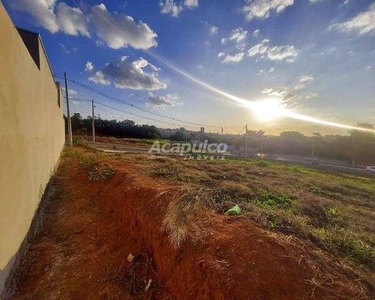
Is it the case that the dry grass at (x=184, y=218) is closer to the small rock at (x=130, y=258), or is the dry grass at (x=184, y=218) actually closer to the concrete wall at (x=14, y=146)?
the small rock at (x=130, y=258)

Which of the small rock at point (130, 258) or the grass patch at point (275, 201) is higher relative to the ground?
the grass patch at point (275, 201)

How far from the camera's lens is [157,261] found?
2842 millimetres

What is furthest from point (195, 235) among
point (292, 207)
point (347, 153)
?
point (347, 153)

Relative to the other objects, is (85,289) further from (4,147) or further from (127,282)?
(4,147)

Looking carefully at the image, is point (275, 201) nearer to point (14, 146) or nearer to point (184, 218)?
point (184, 218)

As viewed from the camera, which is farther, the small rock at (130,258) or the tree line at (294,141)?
the tree line at (294,141)

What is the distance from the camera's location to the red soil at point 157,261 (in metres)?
1.92

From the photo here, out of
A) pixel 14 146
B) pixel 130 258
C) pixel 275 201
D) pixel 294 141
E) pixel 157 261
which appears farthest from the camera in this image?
pixel 294 141

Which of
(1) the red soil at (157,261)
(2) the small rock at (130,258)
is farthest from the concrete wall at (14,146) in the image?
(2) the small rock at (130,258)

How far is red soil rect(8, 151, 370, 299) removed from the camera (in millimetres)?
1916

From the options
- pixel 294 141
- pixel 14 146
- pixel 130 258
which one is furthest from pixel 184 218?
pixel 294 141

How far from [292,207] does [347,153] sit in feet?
121

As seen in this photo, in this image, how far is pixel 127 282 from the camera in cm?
274

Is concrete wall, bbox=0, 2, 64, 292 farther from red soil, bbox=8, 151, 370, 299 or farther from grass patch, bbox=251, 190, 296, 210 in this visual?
grass patch, bbox=251, 190, 296, 210
